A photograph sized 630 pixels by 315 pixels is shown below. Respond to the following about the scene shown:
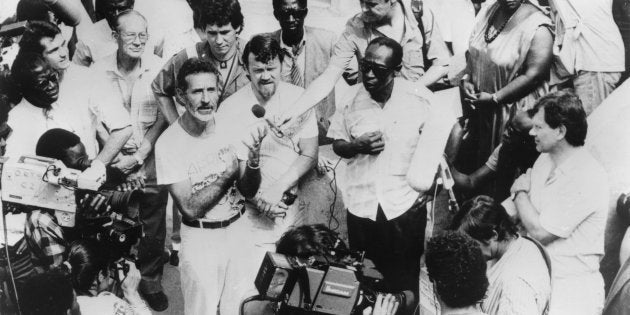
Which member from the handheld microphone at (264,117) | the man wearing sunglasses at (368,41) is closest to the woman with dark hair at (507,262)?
the man wearing sunglasses at (368,41)

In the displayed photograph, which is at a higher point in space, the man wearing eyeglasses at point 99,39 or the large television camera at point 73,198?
the man wearing eyeglasses at point 99,39

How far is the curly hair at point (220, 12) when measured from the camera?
4.03m

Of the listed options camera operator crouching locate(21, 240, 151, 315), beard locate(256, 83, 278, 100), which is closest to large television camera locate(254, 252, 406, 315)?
camera operator crouching locate(21, 240, 151, 315)

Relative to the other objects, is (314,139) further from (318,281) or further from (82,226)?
(82,226)

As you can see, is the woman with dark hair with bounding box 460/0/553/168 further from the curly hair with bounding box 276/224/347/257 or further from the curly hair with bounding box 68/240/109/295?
the curly hair with bounding box 68/240/109/295

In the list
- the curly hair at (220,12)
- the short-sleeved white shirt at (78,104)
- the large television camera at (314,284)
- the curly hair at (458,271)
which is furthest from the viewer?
the short-sleeved white shirt at (78,104)

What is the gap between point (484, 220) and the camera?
4.07 m

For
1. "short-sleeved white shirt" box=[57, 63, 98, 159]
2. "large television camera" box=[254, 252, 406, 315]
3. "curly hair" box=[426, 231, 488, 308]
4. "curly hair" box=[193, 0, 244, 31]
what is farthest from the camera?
"short-sleeved white shirt" box=[57, 63, 98, 159]

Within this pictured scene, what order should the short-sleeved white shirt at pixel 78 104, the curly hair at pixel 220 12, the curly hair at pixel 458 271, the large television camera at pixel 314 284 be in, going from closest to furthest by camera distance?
the curly hair at pixel 458 271, the large television camera at pixel 314 284, the curly hair at pixel 220 12, the short-sleeved white shirt at pixel 78 104

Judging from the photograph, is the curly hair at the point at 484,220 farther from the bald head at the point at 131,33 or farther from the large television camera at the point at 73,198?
the bald head at the point at 131,33

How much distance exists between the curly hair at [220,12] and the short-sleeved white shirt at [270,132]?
0.44 meters

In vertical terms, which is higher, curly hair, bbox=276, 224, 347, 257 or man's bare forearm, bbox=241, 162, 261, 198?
man's bare forearm, bbox=241, 162, 261, 198

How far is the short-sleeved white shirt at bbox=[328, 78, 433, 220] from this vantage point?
162 inches

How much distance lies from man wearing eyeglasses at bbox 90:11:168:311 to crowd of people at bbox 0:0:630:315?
10 millimetres
